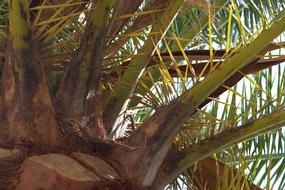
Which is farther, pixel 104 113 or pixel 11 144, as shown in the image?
pixel 104 113

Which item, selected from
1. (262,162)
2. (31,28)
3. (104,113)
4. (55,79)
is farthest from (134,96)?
(262,162)

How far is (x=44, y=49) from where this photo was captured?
5.30ft

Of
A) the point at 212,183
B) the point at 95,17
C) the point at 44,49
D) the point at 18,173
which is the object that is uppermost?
the point at 95,17

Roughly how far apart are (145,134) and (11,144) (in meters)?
0.35

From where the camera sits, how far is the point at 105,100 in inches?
72.1

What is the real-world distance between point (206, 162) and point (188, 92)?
1.50 ft

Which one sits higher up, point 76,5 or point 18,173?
point 76,5

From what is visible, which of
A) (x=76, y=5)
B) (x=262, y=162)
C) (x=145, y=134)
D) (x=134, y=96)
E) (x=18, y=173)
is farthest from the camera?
(x=262, y=162)

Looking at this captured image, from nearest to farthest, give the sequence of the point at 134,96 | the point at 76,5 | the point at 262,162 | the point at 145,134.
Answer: the point at 145,134 < the point at 76,5 < the point at 134,96 < the point at 262,162

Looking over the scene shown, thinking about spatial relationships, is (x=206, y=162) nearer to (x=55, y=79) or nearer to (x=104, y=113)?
(x=104, y=113)

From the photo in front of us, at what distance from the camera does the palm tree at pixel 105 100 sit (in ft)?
4.90

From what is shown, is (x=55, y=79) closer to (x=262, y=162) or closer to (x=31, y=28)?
(x=31, y=28)

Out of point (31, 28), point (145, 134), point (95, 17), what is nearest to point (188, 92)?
point (145, 134)

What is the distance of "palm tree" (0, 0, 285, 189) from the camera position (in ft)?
4.90
